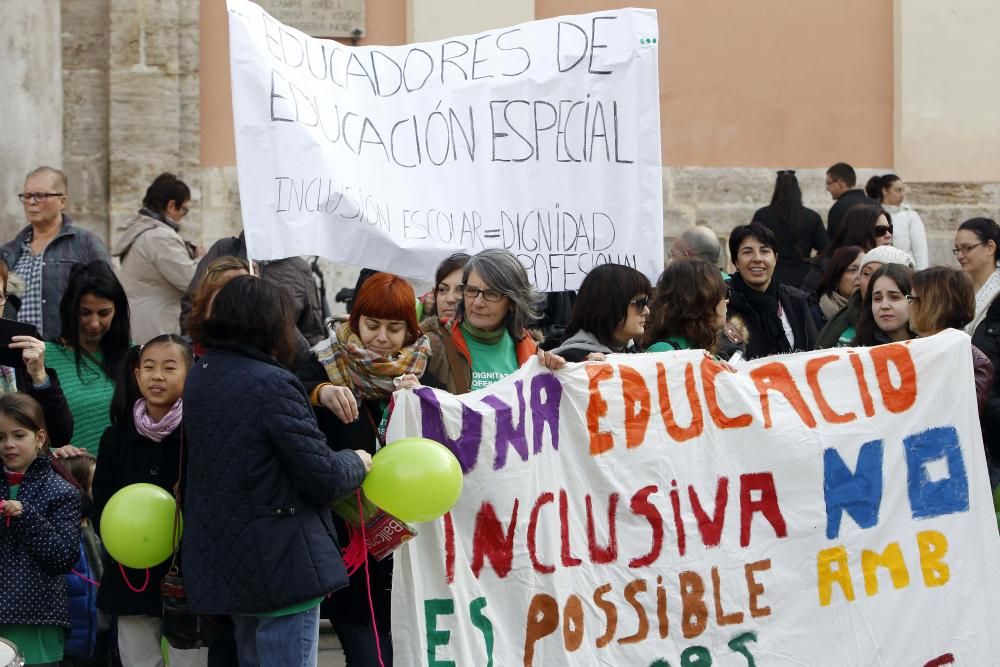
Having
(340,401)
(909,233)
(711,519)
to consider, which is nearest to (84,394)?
(340,401)

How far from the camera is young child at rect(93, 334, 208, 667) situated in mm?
5484

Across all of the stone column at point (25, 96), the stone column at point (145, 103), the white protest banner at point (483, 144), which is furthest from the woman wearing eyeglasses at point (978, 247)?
the stone column at point (25, 96)

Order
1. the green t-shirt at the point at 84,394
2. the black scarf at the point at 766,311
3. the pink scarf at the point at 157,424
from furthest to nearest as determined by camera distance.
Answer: the black scarf at the point at 766,311 < the green t-shirt at the point at 84,394 < the pink scarf at the point at 157,424

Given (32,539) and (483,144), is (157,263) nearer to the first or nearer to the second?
(483,144)

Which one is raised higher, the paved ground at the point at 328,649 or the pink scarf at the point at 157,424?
the pink scarf at the point at 157,424

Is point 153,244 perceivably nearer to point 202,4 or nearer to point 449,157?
point 449,157

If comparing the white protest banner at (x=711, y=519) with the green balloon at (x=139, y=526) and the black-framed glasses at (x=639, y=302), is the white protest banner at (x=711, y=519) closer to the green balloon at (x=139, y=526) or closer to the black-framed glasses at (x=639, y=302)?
the black-framed glasses at (x=639, y=302)

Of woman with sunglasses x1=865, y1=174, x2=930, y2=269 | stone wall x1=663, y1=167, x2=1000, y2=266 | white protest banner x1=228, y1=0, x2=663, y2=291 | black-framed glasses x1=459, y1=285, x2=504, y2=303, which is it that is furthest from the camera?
stone wall x1=663, y1=167, x2=1000, y2=266

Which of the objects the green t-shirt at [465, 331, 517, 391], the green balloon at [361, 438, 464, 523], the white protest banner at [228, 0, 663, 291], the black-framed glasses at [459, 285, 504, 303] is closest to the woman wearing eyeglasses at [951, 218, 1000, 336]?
the white protest banner at [228, 0, 663, 291]

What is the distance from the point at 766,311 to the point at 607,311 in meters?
1.49

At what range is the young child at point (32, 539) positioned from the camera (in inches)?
222

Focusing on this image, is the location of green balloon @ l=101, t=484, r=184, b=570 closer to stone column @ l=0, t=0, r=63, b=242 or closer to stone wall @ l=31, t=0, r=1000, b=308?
stone column @ l=0, t=0, r=63, b=242

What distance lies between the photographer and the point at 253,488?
501 cm

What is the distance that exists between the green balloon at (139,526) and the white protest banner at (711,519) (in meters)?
0.78
